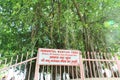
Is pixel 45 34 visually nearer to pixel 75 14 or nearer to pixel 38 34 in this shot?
pixel 38 34

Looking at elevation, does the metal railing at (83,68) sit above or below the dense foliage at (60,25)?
below

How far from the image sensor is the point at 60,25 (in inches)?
257

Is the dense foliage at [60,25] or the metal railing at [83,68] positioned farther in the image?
the dense foliage at [60,25]

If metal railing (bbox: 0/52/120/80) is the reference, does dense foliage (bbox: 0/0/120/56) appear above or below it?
above

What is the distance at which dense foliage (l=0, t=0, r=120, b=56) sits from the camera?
20.4 feet

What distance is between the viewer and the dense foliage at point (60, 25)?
6207mm

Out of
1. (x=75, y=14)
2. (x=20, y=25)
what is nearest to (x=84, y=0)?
(x=75, y=14)

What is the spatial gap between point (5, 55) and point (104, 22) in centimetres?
416

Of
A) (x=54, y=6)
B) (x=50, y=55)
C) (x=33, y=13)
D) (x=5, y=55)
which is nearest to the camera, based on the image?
(x=50, y=55)

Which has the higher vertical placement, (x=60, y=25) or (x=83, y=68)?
(x=60, y=25)

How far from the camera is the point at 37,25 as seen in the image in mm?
6566

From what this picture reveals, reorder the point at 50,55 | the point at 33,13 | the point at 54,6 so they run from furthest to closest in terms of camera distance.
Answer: the point at 54,6
the point at 33,13
the point at 50,55

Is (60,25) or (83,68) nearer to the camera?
(83,68)

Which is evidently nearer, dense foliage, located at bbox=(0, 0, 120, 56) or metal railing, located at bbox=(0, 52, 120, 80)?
metal railing, located at bbox=(0, 52, 120, 80)
